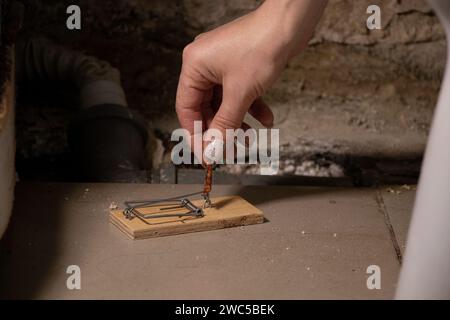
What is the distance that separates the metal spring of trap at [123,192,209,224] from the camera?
1477 millimetres

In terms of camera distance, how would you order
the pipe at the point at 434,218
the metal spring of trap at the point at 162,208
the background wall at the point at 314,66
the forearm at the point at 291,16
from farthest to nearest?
the background wall at the point at 314,66, the metal spring of trap at the point at 162,208, the forearm at the point at 291,16, the pipe at the point at 434,218

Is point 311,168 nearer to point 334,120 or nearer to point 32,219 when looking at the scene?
point 334,120

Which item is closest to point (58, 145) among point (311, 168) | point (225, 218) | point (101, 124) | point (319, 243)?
point (101, 124)

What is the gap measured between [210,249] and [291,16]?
1.46ft

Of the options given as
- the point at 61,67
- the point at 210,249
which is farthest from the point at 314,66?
the point at 210,249

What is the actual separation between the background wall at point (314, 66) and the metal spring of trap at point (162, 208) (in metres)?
0.77

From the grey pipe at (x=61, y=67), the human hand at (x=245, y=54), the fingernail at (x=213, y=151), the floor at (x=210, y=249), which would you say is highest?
the grey pipe at (x=61, y=67)

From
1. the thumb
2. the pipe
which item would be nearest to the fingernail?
the thumb

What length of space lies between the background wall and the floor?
0.65 metres

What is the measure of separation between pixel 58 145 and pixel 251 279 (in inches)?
44.6

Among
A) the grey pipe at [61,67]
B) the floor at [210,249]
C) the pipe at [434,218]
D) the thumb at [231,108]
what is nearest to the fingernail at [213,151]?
the thumb at [231,108]

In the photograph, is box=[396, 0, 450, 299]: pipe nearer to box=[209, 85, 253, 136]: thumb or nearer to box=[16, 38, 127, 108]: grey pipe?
box=[209, 85, 253, 136]: thumb

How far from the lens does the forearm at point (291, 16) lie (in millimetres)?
1376

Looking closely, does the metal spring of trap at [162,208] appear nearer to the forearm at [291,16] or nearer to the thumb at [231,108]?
the thumb at [231,108]
